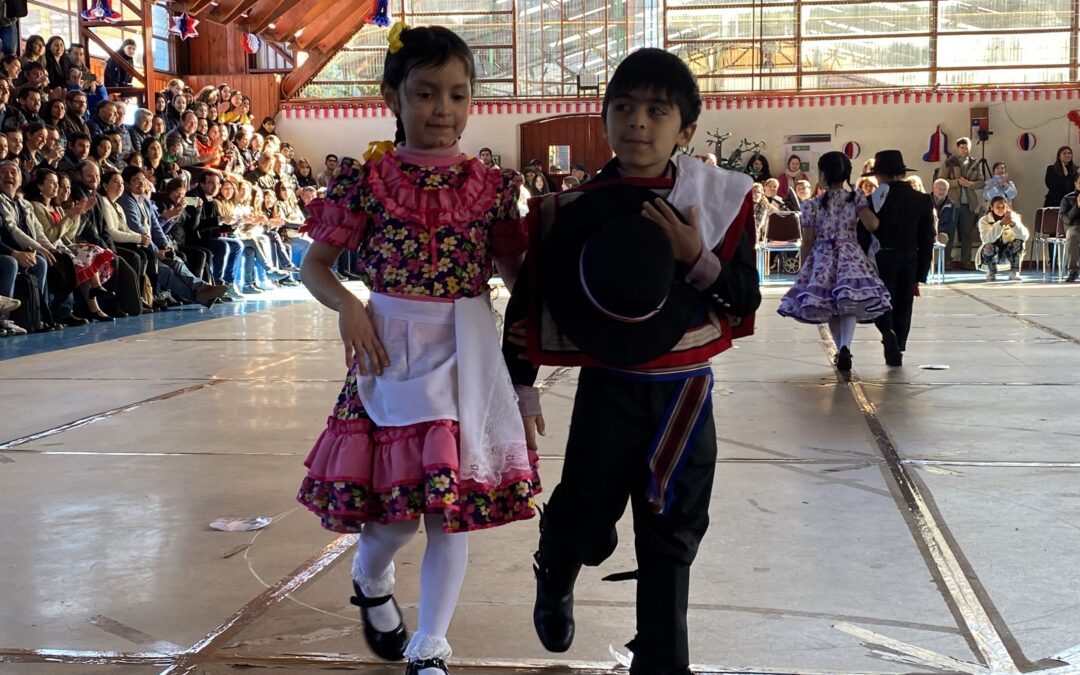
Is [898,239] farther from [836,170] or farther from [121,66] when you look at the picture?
[121,66]

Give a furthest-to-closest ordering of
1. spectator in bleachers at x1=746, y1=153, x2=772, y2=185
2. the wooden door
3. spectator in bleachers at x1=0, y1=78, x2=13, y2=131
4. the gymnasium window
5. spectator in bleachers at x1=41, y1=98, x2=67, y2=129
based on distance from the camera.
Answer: the wooden door, the gymnasium window, spectator in bleachers at x1=746, y1=153, x2=772, y2=185, spectator in bleachers at x1=41, y1=98, x2=67, y2=129, spectator in bleachers at x1=0, y1=78, x2=13, y2=131

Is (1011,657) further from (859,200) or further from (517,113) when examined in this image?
(517,113)

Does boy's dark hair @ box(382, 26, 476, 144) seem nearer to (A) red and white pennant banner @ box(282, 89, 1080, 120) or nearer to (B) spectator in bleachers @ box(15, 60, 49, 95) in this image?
(B) spectator in bleachers @ box(15, 60, 49, 95)

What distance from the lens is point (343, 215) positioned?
2223mm

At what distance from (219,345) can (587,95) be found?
13777 mm

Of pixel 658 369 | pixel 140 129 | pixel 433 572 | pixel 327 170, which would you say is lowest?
pixel 433 572

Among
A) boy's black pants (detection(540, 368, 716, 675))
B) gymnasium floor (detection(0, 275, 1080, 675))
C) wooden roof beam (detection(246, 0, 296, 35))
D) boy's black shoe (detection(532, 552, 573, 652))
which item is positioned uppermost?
wooden roof beam (detection(246, 0, 296, 35))

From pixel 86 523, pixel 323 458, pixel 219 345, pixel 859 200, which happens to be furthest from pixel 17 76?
pixel 323 458

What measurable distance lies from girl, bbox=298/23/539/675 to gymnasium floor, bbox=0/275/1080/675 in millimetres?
279

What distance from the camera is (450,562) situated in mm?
2139

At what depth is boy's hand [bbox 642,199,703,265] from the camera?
1997mm

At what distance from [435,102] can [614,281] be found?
0.55 m

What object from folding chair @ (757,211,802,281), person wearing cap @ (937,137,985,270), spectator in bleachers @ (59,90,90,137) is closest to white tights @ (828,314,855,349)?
spectator in bleachers @ (59,90,90,137)

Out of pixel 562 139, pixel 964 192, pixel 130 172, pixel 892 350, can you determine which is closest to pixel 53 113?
pixel 130 172
